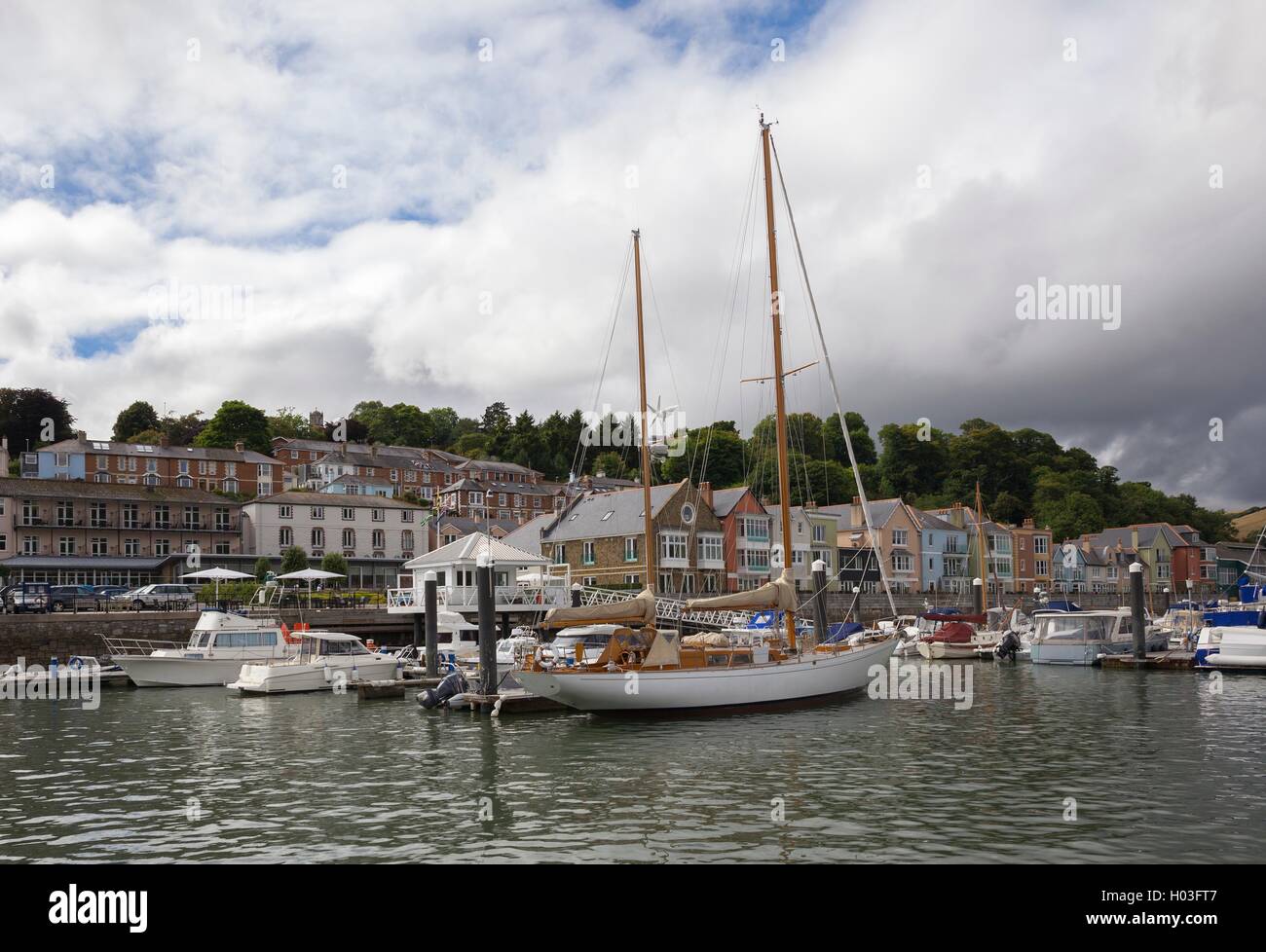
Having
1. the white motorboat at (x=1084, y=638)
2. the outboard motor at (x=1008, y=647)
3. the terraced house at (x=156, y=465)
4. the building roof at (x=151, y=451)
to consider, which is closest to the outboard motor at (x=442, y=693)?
the white motorboat at (x=1084, y=638)

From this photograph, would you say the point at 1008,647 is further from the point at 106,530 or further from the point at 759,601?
the point at 106,530

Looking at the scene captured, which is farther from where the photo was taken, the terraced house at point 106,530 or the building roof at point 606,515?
the terraced house at point 106,530

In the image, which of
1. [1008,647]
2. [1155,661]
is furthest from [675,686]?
[1008,647]

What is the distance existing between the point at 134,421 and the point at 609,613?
134908 mm

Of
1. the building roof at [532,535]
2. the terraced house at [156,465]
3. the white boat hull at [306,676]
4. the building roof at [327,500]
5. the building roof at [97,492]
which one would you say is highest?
the terraced house at [156,465]

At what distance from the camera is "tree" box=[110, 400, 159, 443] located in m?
143

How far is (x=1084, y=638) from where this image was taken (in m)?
48.5

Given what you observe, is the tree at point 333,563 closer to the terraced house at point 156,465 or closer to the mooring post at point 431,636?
the terraced house at point 156,465

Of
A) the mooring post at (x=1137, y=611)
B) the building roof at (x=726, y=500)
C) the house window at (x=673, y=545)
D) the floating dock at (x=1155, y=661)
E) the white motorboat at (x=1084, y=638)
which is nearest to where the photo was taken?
the floating dock at (x=1155, y=661)

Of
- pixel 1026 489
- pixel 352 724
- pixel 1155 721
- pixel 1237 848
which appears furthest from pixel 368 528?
pixel 1026 489

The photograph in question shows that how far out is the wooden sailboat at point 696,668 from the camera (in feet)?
91.9

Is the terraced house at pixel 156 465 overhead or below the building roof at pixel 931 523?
overhead

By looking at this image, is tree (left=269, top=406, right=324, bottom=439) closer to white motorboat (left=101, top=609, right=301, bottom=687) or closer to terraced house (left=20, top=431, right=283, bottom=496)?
terraced house (left=20, top=431, right=283, bottom=496)

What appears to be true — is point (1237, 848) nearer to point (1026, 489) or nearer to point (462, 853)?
point (462, 853)
